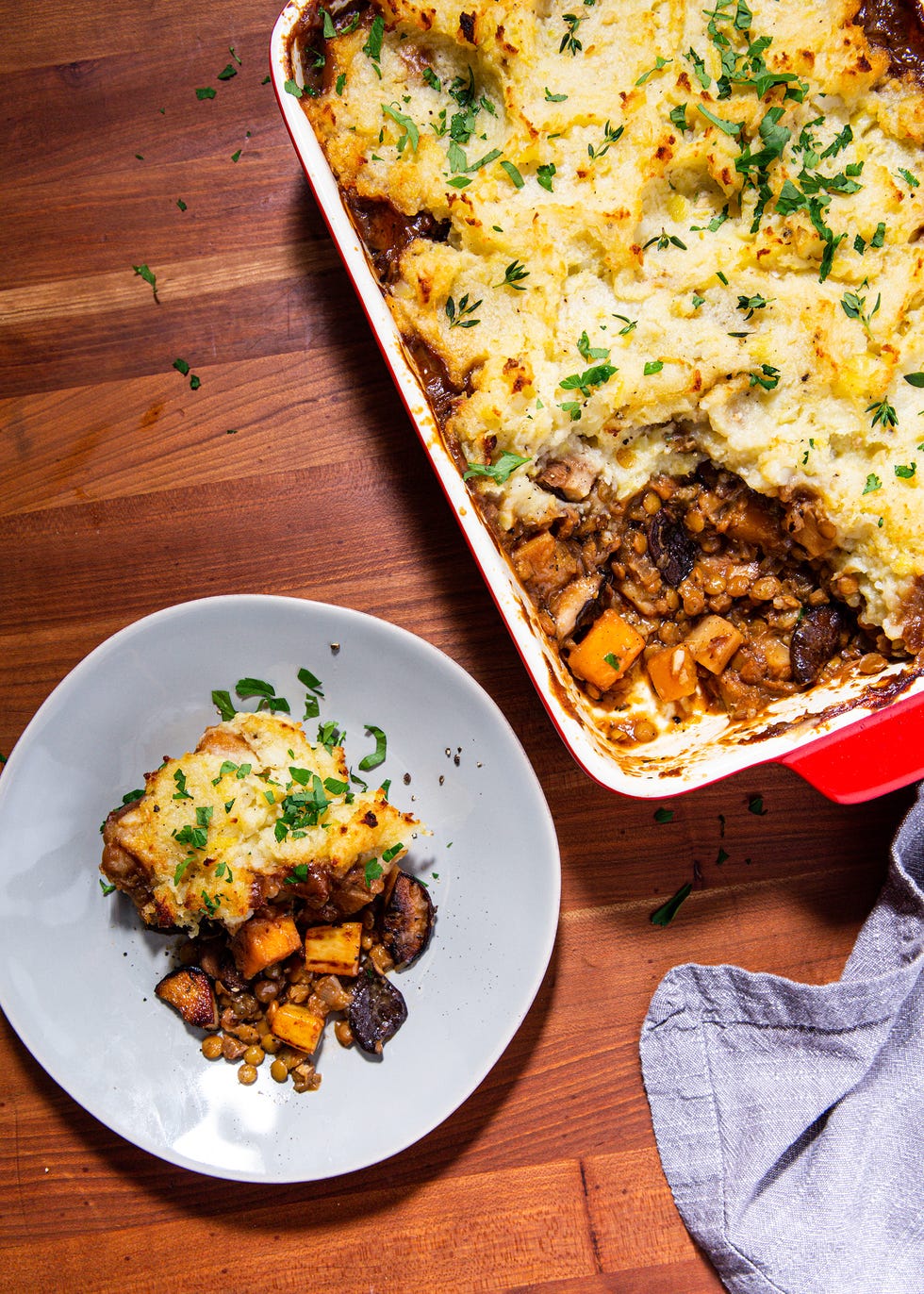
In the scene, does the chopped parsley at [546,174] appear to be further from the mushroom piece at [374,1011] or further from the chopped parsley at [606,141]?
the mushroom piece at [374,1011]

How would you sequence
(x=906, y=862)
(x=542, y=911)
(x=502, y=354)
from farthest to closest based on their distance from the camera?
(x=906, y=862) < (x=542, y=911) < (x=502, y=354)

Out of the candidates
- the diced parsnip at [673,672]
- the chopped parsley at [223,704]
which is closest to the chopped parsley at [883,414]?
the diced parsnip at [673,672]

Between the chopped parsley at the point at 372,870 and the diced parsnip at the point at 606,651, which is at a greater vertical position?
the diced parsnip at the point at 606,651

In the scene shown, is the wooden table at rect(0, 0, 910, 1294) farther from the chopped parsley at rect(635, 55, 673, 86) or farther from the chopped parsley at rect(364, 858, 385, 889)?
the chopped parsley at rect(635, 55, 673, 86)

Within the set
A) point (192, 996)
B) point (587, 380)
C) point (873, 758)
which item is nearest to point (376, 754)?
point (192, 996)

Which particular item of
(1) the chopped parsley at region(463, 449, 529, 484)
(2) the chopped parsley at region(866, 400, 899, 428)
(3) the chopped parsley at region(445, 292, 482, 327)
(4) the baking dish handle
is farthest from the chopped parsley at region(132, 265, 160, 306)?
(4) the baking dish handle

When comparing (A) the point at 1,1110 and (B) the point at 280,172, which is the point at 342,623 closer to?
(B) the point at 280,172

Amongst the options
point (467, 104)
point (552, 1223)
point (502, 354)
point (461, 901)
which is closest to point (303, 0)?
point (467, 104)

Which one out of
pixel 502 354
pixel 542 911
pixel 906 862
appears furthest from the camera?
pixel 906 862
